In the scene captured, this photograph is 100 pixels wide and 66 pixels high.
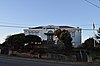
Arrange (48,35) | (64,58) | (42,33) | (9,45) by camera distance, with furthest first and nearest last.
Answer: (42,33) < (48,35) < (9,45) < (64,58)

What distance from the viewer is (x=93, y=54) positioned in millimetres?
58531

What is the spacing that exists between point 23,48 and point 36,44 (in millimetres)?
5314

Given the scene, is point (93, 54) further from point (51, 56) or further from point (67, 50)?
point (51, 56)

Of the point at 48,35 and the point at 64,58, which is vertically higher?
the point at 48,35

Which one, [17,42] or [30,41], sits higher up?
[30,41]

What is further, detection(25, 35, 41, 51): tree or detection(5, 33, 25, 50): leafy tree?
detection(25, 35, 41, 51): tree

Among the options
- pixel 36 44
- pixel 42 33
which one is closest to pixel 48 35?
pixel 42 33

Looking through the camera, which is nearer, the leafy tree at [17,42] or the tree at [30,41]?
the leafy tree at [17,42]

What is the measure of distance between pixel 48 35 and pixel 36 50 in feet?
101

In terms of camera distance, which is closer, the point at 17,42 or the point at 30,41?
the point at 17,42

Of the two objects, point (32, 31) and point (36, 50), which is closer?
point (36, 50)

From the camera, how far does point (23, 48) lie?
5922 cm

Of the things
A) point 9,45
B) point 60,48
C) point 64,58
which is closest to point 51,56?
point 64,58

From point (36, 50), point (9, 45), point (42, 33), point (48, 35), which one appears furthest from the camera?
point (42, 33)
